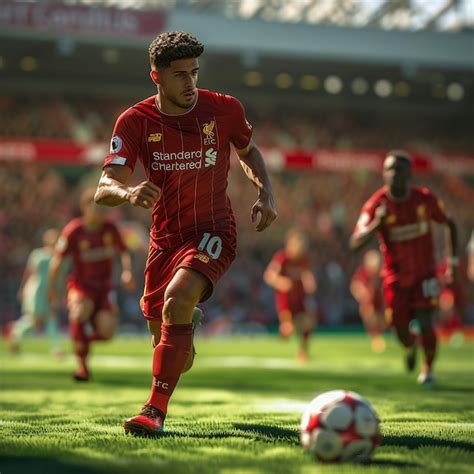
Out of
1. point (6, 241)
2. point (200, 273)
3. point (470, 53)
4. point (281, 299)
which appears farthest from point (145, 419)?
point (470, 53)

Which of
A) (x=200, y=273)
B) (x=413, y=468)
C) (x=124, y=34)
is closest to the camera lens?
(x=413, y=468)

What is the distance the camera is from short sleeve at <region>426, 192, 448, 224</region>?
10367 mm

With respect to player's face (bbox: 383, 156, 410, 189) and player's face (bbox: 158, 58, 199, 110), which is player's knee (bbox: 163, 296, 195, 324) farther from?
player's face (bbox: 383, 156, 410, 189)

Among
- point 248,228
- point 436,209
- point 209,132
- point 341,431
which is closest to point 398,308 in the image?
point 436,209

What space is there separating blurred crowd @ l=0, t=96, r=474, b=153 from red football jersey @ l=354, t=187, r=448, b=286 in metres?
21.9

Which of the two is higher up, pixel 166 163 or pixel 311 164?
pixel 311 164

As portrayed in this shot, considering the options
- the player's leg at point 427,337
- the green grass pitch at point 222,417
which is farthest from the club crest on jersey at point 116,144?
the player's leg at point 427,337

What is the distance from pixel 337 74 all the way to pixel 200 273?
3077 cm

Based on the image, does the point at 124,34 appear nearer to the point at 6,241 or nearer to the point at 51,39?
the point at 51,39

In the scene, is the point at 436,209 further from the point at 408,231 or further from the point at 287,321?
the point at 287,321

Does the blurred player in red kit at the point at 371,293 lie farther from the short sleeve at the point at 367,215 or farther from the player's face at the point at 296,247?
the short sleeve at the point at 367,215

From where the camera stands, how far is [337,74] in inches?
1414

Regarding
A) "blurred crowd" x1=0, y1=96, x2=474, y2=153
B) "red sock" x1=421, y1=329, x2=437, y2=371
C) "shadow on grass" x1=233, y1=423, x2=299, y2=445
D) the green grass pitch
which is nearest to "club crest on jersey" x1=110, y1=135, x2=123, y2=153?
the green grass pitch

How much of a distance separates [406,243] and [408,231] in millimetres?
152
